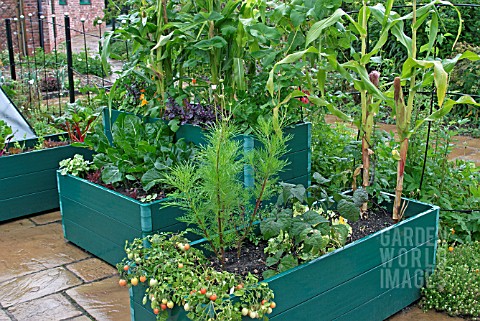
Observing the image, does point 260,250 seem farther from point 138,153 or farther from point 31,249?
point 31,249

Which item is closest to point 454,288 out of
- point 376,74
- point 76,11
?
point 376,74

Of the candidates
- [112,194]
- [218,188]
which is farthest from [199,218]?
[112,194]

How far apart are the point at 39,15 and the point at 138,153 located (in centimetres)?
1025

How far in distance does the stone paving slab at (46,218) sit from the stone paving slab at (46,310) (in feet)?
3.72

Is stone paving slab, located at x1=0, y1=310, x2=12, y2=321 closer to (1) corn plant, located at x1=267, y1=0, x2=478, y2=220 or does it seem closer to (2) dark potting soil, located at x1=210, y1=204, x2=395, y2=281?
(2) dark potting soil, located at x1=210, y1=204, x2=395, y2=281

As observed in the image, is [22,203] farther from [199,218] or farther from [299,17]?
[299,17]

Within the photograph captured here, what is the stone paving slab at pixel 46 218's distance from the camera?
413 cm

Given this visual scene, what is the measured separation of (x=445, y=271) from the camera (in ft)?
9.98

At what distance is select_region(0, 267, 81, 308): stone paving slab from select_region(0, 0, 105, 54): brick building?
24.0 feet

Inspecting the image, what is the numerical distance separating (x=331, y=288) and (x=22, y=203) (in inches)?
99.3

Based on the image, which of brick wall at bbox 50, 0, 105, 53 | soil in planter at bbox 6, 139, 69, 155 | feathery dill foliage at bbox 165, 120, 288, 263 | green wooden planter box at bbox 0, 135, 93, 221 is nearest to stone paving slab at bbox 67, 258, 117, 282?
green wooden planter box at bbox 0, 135, 93, 221

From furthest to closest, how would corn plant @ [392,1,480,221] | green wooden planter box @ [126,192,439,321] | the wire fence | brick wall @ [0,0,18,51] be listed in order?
brick wall @ [0,0,18,51]
the wire fence
corn plant @ [392,1,480,221]
green wooden planter box @ [126,192,439,321]

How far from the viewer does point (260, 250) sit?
9.12 ft

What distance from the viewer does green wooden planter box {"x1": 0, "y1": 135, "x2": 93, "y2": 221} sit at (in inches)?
Answer: 157
